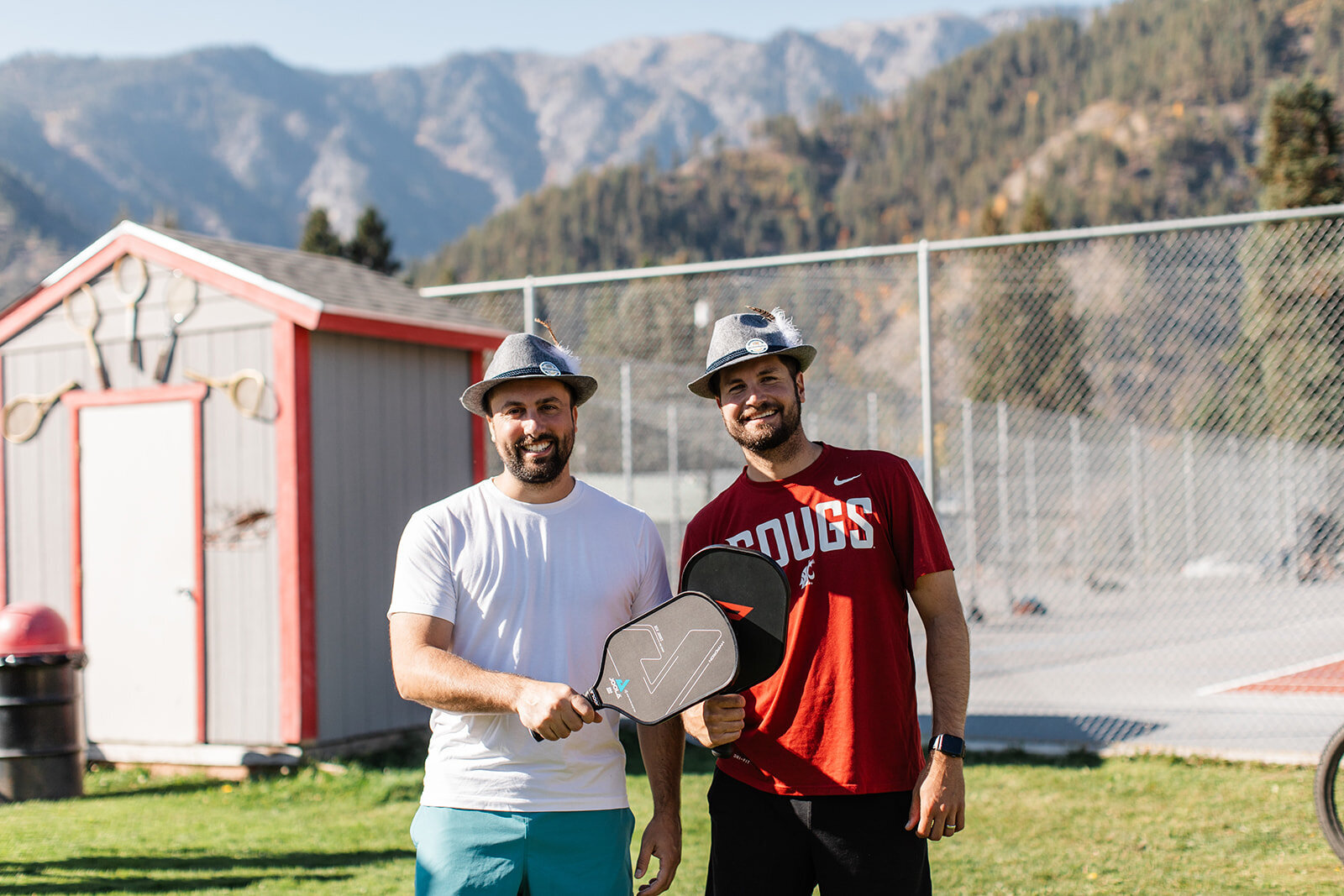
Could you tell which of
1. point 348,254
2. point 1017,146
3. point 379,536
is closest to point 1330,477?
point 379,536

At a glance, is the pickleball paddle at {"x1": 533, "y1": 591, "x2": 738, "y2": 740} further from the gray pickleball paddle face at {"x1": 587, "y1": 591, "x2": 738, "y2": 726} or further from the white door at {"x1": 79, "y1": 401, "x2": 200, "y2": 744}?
the white door at {"x1": 79, "y1": 401, "x2": 200, "y2": 744}

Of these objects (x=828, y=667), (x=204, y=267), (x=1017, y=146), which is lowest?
(x=828, y=667)

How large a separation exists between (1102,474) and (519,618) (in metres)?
18.6

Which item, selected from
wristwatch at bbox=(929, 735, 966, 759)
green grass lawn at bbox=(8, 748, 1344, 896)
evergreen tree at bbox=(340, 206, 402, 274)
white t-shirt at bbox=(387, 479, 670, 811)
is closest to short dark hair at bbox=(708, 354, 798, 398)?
white t-shirt at bbox=(387, 479, 670, 811)

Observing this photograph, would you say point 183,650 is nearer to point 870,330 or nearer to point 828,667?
point 828,667

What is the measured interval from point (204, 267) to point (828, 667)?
6462 millimetres

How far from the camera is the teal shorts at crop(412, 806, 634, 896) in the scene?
257 centimetres

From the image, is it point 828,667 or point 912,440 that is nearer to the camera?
point 828,667

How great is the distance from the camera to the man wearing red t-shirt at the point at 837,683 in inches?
107

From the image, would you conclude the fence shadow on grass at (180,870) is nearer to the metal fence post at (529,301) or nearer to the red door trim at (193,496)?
the red door trim at (193,496)

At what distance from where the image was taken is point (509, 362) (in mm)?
2748

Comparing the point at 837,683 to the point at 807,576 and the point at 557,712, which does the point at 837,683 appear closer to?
the point at 807,576

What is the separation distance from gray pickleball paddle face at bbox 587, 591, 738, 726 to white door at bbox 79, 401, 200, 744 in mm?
6214

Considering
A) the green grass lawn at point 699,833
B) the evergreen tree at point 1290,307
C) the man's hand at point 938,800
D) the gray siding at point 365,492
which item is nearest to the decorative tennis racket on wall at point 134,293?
the gray siding at point 365,492
